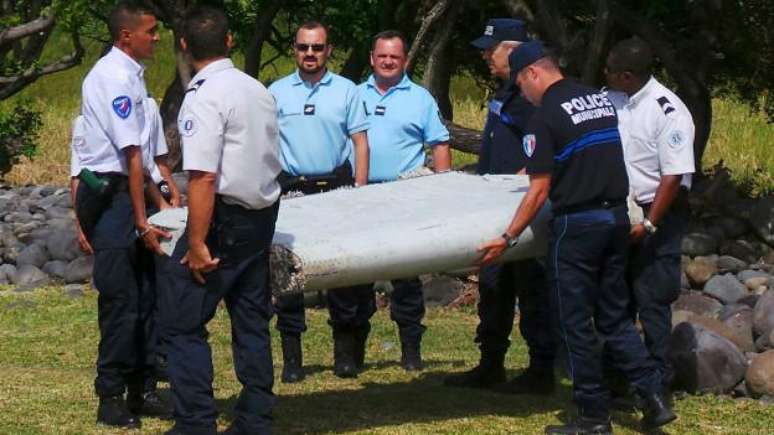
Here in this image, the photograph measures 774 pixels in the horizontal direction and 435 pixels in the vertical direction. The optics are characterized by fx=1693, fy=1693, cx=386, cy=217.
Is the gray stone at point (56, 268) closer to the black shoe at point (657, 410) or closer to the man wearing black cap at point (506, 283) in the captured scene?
the man wearing black cap at point (506, 283)

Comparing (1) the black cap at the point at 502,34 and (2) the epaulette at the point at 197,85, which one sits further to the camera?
(1) the black cap at the point at 502,34

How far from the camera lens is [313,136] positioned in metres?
8.66

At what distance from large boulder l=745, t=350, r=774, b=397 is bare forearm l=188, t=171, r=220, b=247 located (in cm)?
314

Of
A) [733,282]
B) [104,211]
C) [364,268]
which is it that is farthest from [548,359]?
[733,282]

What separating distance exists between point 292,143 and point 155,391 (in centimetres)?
155

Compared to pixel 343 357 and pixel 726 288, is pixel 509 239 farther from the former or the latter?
pixel 726 288

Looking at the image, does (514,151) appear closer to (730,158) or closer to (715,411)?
(715,411)

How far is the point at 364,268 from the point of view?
697cm

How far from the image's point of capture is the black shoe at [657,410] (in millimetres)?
7305

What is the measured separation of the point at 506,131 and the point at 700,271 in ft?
15.9

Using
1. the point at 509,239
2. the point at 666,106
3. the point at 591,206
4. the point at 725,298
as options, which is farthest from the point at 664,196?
the point at 725,298

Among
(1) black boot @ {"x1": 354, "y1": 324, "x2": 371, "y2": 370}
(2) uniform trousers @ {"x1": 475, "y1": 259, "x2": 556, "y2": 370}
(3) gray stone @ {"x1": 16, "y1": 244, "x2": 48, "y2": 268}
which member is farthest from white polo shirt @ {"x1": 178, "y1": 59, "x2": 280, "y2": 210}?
(3) gray stone @ {"x1": 16, "y1": 244, "x2": 48, "y2": 268}

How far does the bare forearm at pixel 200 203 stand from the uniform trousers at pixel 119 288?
78 cm

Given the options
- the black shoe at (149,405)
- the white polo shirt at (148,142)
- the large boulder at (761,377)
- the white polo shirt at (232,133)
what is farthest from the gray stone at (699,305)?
the white polo shirt at (232,133)
